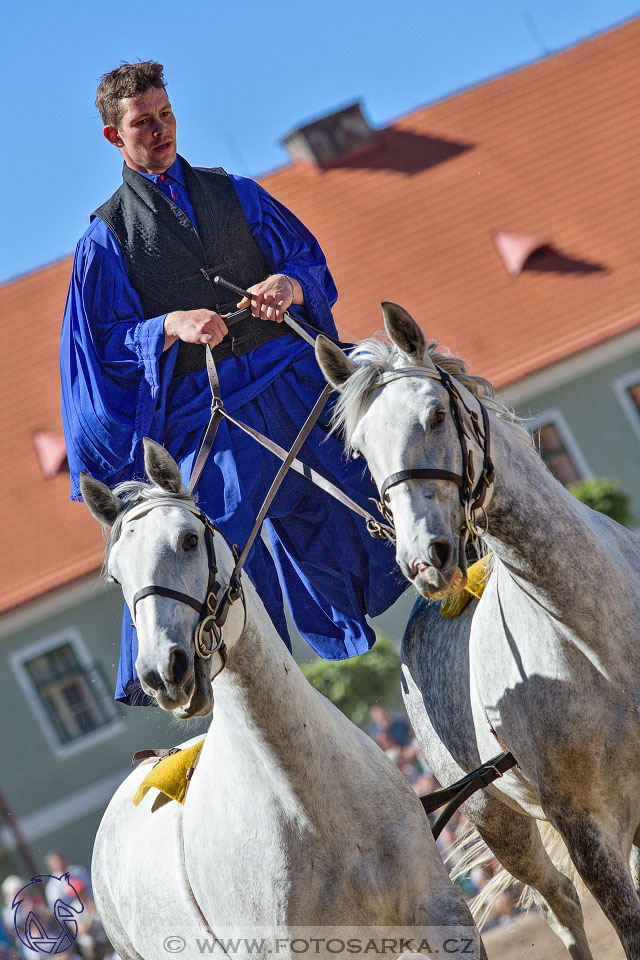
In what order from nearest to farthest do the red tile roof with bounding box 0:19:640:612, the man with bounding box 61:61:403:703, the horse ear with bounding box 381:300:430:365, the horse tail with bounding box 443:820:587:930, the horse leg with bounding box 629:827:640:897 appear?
the horse ear with bounding box 381:300:430:365 → the horse leg with bounding box 629:827:640:897 → the man with bounding box 61:61:403:703 → the horse tail with bounding box 443:820:587:930 → the red tile roof with bounding box 0:19:640:612

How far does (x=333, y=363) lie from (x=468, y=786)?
169 cm

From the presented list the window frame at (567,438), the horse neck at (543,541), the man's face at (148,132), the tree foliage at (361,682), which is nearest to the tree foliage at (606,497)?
the window frame at (567,438)

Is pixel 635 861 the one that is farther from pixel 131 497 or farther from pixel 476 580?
pixel 131 497

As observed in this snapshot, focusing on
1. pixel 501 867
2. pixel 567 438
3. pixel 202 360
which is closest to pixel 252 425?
pixel 202 360

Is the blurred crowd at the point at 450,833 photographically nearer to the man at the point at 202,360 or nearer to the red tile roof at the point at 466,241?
the man at the point at 202,360

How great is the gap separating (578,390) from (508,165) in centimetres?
513

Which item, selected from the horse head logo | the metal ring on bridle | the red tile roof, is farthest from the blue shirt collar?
the red tile roof

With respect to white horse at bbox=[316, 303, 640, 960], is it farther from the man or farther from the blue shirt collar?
the blue shirt collar

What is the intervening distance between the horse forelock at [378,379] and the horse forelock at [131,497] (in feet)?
1.86

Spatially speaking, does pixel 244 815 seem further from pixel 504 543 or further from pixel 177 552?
pixel 504 543

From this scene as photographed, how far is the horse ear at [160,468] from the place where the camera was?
12.2 feet

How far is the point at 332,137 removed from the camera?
75.3 ft

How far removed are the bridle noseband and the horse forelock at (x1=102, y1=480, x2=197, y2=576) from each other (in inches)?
0.7

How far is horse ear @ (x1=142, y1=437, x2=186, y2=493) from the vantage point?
3711 mm
